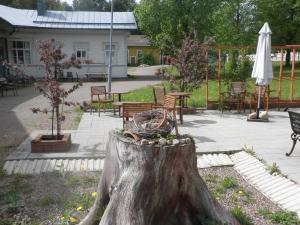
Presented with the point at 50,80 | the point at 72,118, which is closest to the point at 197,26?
the point at 72,118

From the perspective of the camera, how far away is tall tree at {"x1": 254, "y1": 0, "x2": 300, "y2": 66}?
105ft

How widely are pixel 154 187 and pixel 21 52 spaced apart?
24773 mm

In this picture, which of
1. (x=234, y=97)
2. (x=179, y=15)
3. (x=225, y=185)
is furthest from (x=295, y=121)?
(x=179, y=15)

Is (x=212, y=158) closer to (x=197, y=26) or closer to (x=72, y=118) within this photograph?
(x=72, y=118)

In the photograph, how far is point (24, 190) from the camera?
17.8 ft

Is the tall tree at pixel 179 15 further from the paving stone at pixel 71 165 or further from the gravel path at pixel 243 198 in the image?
the gravel path at pixel 243 198

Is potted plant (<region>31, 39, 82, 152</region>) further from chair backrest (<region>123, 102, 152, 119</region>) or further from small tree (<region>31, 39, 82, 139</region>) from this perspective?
chair backrest (<region>123, 102, 152, 119</region>)

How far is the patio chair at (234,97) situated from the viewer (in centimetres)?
1184

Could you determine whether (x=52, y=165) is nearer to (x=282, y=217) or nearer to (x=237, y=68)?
(x=282, y=217)

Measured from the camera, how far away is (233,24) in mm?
30156

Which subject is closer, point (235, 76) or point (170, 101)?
point (170, 101)

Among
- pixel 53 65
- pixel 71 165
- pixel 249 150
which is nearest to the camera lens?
pixel 71 165

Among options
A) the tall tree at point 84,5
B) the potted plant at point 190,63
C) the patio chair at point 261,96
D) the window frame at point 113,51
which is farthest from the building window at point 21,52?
the tall tree at point 84,5

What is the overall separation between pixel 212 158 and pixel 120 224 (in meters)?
3.55
